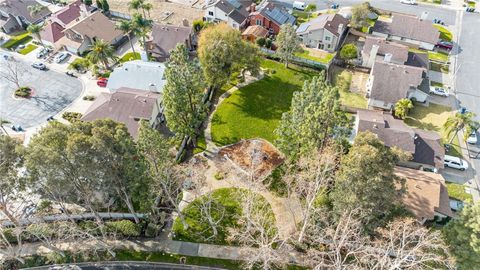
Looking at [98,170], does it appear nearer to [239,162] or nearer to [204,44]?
[239,162]

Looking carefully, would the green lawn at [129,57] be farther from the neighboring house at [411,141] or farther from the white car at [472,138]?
the white car at [472,138]

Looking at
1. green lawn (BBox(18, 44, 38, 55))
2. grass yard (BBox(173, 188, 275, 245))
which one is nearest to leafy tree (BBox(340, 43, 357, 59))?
grass yard (BBox(173, 188, 275, 245))

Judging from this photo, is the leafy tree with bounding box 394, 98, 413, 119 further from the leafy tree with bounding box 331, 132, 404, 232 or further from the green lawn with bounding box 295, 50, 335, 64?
the leafy tree with bounding box 331, 132, 404, 232

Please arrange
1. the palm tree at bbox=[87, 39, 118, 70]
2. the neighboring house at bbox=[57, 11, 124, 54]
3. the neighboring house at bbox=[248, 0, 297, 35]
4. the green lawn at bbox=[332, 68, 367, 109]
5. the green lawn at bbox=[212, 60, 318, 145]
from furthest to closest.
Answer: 1. the neighboring house at bbox=[248, 0, 297, 35]
2. the neighboring house at bbox=[57, 11, 124, 54]
3. the palm tree at bbox=[87, 39, 118, 70]
4. the green lawn at bbox=[332, 68, 367, 109]
5. the green lawn at bbox=[212, 60, 318, 145]

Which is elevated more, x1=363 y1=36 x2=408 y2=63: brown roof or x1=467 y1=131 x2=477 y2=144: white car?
x1=363 y1=36 x2=408 y2=63: brown roof

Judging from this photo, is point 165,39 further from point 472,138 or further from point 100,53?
point 472,138

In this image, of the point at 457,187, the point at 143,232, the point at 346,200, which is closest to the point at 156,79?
the point at 143,232

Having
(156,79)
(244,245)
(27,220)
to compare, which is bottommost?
(27,220)
